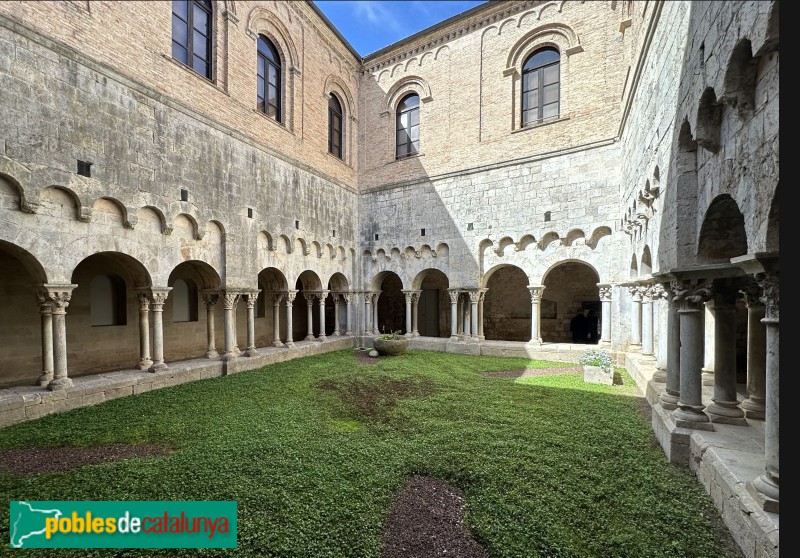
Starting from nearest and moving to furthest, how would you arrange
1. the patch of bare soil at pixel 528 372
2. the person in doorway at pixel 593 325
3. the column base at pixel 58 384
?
the column base at pixel 58 384 → the patch of bare soil at pixel 528 372 → the person in doorway at pixel 593 325

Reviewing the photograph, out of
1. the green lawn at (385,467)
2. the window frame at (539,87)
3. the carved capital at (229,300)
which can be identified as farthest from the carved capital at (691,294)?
the carved capital at (229,300)

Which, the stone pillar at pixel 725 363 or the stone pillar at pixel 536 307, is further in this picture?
the stone pillar at pixel 536 307

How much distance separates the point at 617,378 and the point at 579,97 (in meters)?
8.13

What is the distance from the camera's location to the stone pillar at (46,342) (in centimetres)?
627

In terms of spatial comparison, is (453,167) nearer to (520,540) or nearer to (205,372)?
(205,372)

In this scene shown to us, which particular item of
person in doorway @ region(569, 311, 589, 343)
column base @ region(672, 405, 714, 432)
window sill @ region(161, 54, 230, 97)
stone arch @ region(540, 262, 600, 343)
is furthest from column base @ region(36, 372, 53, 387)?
stone arch @ region(540, 262, 600, 343)

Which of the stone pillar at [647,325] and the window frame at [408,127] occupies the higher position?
the window frame at [408,127]

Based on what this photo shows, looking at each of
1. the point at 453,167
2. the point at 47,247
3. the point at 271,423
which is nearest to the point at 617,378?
the point at 271,423

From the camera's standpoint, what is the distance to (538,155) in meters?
11.2

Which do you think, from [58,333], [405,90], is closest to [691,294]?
[58,333]

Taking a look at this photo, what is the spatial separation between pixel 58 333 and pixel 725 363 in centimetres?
1033

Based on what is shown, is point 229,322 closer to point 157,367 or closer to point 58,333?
point 157,367

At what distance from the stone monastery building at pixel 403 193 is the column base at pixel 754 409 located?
38mm

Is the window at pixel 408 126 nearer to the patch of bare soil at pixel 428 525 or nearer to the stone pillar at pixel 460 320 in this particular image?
the stone pillar at pixel 460 320
